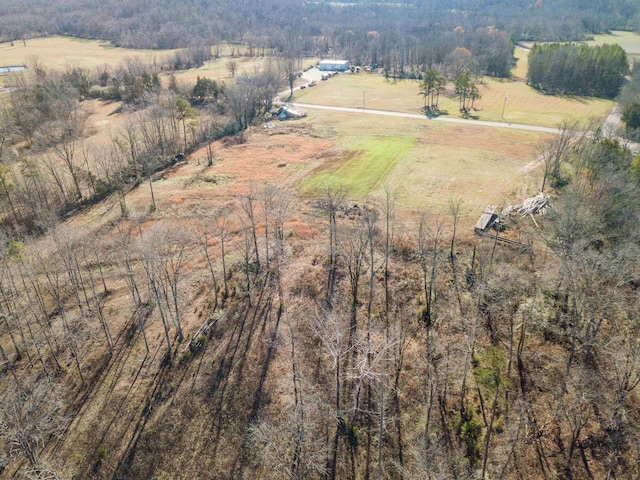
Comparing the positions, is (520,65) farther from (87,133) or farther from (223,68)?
(87,133)

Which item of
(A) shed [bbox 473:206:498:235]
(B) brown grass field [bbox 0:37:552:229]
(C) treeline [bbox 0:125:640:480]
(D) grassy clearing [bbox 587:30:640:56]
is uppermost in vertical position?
(D) grassy clearing [bbox 587:30:640:56]

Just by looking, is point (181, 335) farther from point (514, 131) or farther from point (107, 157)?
point (514, 131)

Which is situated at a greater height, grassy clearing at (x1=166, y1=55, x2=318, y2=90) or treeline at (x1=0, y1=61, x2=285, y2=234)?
grassy clearing at (x1=166, y1=55, x2=318, y2=90)

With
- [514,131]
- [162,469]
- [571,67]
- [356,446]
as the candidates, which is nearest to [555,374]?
[356,446]

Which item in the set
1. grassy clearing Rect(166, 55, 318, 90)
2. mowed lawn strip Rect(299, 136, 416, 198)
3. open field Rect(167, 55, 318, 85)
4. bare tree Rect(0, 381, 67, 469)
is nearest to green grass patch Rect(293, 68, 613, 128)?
open field Rect(167, 55, 318, 85)

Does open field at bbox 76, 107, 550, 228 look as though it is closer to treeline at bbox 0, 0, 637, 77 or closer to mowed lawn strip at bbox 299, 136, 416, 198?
mowed lawn strip at bbox 299, 136, 416, 198

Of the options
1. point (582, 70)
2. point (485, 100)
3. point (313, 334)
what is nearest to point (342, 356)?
point (313, 334)
